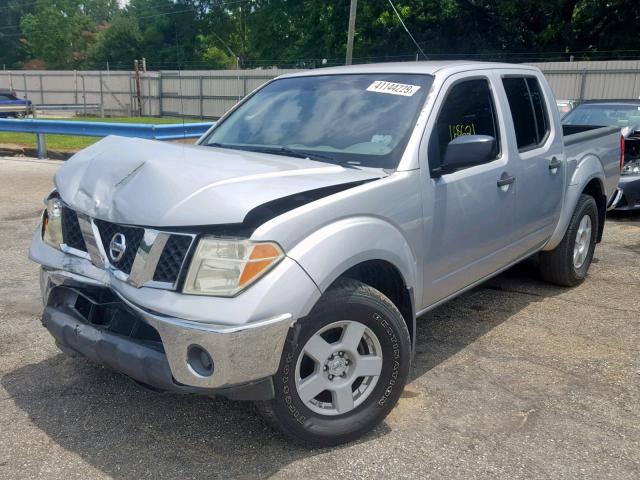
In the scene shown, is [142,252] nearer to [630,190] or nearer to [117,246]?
[117,246]

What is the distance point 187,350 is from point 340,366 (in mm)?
791

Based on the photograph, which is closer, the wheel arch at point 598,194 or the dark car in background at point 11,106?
the wheel arch at point 598,194

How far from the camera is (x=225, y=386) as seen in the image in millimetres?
2680

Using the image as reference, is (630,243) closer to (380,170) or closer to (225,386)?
(380,170)

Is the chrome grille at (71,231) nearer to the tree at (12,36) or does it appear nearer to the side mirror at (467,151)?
the side mirror at (467,151)

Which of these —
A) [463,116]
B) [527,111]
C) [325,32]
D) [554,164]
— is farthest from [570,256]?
[325,32]

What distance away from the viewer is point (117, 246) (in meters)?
2.92

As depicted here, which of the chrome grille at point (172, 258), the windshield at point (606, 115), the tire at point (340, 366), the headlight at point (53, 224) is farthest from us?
the windshield at point (606, 115)

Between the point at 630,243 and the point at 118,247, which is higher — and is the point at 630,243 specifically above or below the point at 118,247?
below

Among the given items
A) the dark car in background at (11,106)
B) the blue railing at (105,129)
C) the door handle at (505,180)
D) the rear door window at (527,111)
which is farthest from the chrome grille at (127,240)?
the dark car in background at (11,106)

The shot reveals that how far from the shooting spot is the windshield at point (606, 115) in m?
9.80

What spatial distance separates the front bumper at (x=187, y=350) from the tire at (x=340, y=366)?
124mm

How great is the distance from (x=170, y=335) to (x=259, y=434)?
0.85 metres

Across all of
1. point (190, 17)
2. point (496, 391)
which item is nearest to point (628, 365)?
point (496, 391)
